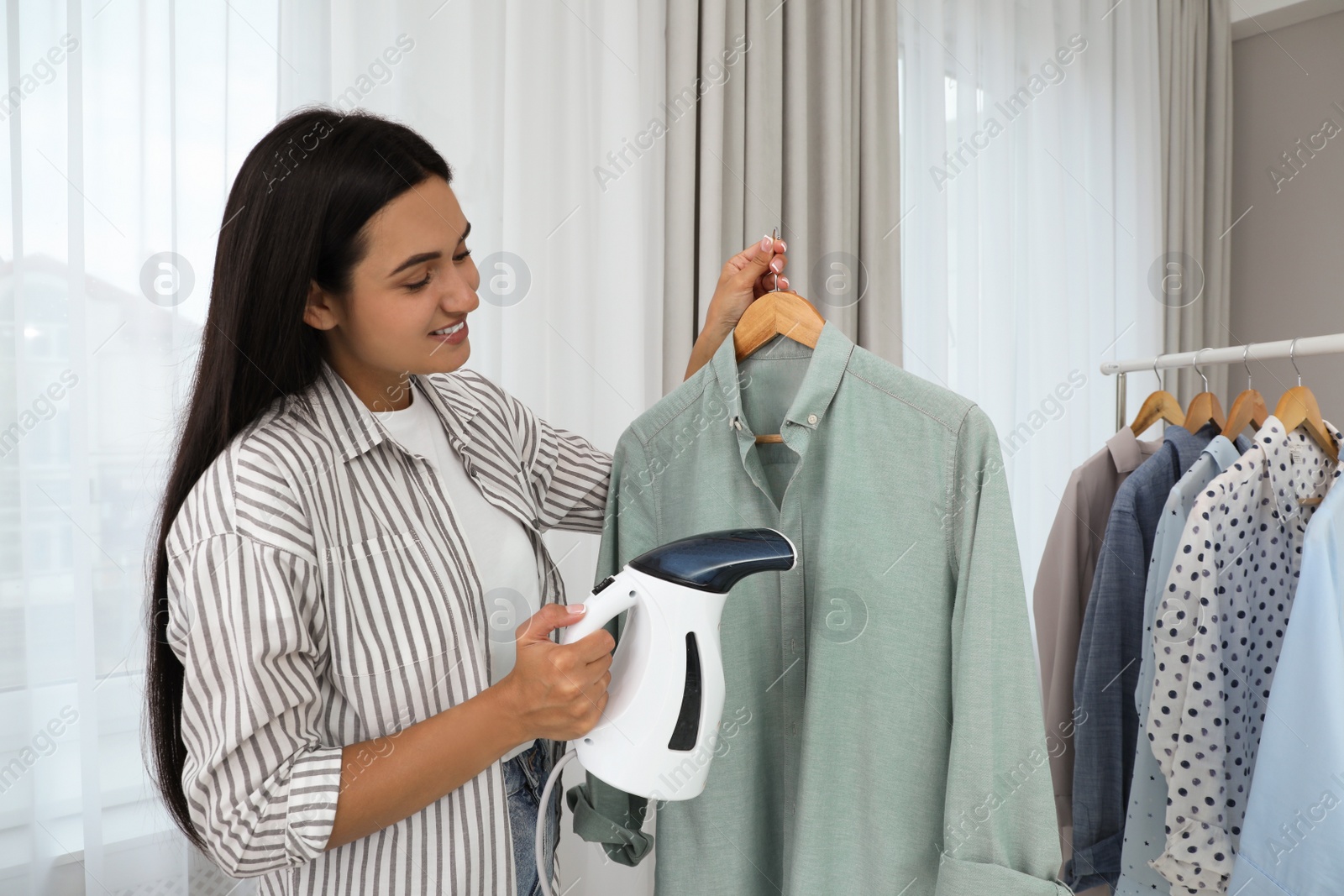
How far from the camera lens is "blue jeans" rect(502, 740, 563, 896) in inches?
37.9

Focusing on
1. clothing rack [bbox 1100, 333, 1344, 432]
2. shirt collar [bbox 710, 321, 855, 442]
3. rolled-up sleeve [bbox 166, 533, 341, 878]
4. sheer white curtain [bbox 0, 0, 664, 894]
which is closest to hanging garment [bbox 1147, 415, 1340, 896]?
clothing rack [bbox 1100, 333, 1344, 432]

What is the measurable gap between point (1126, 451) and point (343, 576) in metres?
1.37

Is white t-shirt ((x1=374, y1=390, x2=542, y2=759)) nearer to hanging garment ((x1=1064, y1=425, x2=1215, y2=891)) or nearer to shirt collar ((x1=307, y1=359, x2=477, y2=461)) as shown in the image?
shirt collar ((x1=307, y1=359, x2=477, y2=461))

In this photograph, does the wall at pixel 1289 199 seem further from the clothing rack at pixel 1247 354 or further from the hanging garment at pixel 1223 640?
the hanging garment at pixel 1223 640

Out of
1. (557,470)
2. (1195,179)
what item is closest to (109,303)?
(557,470)

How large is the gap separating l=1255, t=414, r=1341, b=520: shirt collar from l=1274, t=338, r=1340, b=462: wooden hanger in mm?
23

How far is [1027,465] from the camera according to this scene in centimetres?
248

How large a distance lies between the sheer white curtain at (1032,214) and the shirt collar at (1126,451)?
65 centimetres

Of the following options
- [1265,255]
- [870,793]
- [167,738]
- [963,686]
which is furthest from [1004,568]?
[1265,255]

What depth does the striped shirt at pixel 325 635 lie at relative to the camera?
74 centimetres

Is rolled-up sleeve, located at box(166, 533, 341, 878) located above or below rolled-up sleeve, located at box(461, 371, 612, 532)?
below

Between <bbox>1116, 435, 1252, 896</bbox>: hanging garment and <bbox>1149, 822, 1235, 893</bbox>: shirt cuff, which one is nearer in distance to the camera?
<bbox>1149, 822, 1235, 893</bbox>: shirt cuff

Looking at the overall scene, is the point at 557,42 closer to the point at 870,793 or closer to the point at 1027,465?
the point at 870,793

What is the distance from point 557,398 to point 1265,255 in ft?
8.40
